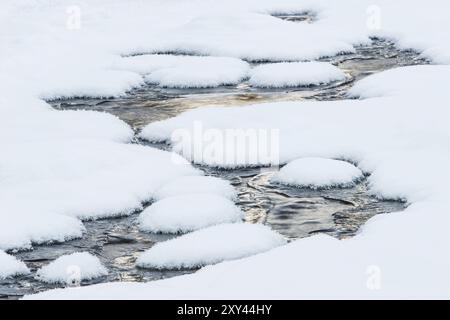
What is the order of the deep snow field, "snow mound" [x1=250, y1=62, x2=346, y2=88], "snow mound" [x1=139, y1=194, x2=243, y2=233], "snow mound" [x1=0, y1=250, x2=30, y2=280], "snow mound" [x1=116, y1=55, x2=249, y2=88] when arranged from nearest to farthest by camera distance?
the deep snow field, "snow mound" [x1=0, y1=250, x2=30, y2=280], "snow mound" [x1=139, y1=194, x2=243, y2=233], "snow mound" [x1=250, y1=62, x2=346, y2=88], "snow mound" [x1=116, y1=55, x2=249, y2=88]

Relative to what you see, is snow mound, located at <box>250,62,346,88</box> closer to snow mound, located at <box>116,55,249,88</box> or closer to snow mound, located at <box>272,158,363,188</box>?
snow mound, located at <box>116,55,249,88</box>

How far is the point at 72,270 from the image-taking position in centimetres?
785

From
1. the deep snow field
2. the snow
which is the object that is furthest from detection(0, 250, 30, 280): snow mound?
the snow

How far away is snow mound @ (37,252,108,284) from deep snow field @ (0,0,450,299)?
1 cm

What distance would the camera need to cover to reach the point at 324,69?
1481cm

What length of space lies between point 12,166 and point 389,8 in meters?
12.3

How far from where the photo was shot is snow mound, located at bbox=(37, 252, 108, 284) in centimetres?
780

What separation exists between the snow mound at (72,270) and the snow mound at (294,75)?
6.82 m

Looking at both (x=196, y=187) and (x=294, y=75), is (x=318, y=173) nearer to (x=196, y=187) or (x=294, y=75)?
(x=196, y=187)

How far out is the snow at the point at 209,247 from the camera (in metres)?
7.94

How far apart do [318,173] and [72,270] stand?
3039 millimetres

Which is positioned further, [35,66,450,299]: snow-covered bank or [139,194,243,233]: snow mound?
[139,194,243,233]: snow mound

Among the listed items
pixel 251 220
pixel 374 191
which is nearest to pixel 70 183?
pixel 251 220

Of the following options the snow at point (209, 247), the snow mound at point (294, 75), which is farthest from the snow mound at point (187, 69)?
the snow at point (209, 247)
